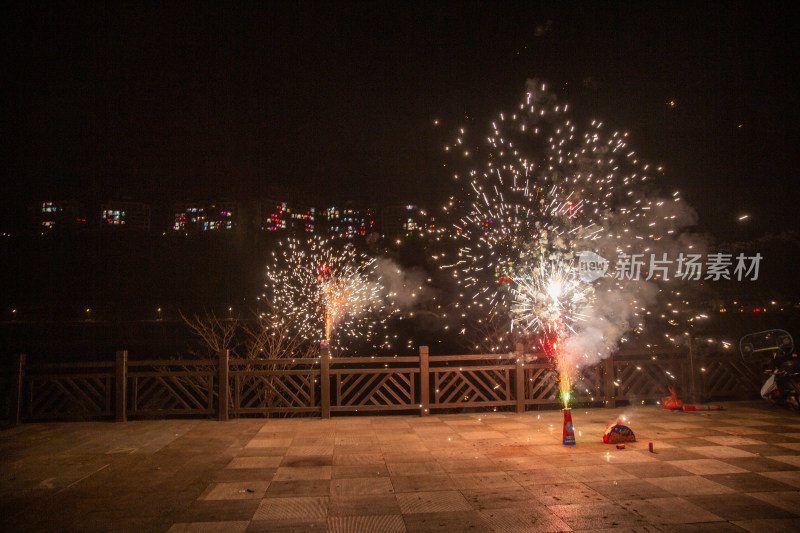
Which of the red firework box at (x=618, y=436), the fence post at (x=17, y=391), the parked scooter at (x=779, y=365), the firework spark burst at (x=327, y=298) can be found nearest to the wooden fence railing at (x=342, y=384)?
the fence post at (x=17, y=391)

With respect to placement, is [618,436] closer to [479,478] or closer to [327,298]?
[479,478]

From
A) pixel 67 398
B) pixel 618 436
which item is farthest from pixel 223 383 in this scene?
pixel 618 436

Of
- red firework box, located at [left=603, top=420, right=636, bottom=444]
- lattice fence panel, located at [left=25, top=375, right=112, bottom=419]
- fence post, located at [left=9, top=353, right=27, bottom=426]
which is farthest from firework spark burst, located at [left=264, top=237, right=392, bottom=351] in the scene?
red firework box, located at [left=603, top=420, right=636, bottom=444]

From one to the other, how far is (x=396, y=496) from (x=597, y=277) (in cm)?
784

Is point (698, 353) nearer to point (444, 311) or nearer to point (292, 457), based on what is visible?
point (292, 457)

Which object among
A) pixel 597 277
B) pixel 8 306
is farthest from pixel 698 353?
pixel 8 306

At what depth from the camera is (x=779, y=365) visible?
10.3 m

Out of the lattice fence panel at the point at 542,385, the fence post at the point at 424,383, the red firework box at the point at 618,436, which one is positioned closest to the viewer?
the red firework box at the point at 618,436

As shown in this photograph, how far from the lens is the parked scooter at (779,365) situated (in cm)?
987

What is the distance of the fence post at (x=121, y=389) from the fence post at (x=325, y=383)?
3.99 m

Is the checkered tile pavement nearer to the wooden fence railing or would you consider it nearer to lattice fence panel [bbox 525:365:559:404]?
the wooden fence railing

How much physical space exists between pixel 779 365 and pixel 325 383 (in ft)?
32.5

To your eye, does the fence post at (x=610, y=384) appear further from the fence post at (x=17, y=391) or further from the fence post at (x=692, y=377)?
the fence post at (x=17, y=391)

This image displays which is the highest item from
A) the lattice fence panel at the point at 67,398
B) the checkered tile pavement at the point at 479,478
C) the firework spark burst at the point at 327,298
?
the firework spark burst at the point at 327,298
